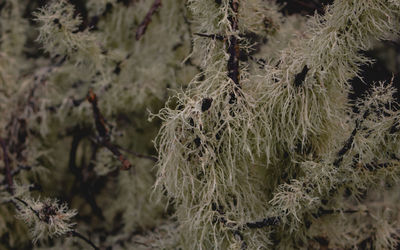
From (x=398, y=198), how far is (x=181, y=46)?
24.0 inches

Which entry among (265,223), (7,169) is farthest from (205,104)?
(7,169)

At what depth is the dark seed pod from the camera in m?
0.46

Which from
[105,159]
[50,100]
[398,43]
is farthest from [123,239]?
[398,43]

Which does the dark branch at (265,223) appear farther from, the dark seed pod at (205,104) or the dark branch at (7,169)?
the dark branch at (7,169)

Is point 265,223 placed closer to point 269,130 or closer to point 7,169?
point 269,130

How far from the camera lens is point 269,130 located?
47 cm

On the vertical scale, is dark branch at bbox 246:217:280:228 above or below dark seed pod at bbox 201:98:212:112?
below

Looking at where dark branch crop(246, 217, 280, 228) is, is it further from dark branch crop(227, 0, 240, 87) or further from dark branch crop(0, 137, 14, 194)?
dark branch crop(0, 137, 14, 194)

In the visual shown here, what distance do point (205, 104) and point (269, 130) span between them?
85 millimetres

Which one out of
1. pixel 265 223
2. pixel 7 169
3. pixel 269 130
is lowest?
pixel 7 169

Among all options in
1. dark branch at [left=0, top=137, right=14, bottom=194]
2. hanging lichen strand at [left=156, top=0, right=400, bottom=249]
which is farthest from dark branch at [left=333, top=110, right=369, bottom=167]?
dark branch at [left=0, top=137, right=14, bottom=194]

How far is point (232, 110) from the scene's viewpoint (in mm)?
484

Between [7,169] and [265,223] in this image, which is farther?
[7,169]

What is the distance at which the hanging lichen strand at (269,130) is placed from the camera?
458mm
